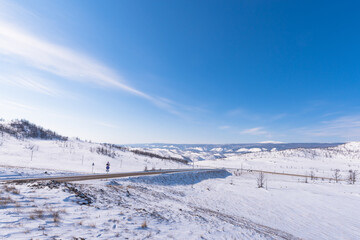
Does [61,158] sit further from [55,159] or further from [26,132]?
[26,132]

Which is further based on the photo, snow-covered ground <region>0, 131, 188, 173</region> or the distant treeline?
the distant treeline

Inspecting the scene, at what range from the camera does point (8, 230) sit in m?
6.14

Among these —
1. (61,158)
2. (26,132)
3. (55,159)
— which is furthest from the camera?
(26,132)

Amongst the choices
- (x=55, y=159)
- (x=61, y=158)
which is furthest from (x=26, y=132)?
(x=55, y=159)

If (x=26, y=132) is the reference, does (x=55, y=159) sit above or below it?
below

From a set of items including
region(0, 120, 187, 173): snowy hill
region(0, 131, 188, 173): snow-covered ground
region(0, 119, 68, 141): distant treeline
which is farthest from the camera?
region(0, 119, 68, 141): distant treeline

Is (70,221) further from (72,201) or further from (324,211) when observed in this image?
(324,211)

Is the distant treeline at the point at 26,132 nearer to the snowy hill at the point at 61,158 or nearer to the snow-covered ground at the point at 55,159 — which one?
the snowy hill at the point at 61,158

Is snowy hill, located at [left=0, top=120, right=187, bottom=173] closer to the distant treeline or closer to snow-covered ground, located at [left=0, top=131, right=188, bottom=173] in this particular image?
snow-covered ground, located at [left=0, top=131, right=188, bottom=173]

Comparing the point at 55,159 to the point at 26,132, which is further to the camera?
the point at 26,132

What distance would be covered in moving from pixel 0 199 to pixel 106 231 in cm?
699

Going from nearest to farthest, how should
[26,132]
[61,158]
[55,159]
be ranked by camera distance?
[55,159] < [61,158] < [26,132]

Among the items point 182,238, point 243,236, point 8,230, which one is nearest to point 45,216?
point 8,230

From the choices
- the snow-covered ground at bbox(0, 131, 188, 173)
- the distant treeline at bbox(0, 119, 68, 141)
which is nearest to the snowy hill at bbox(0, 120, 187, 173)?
the snow-covered ground at bbox(0, 131, 188, 173)
